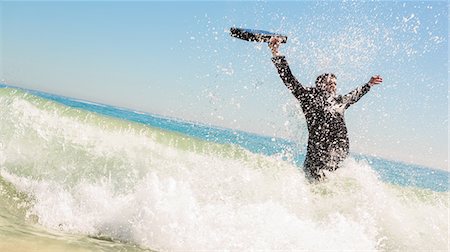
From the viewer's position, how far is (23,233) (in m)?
4.32

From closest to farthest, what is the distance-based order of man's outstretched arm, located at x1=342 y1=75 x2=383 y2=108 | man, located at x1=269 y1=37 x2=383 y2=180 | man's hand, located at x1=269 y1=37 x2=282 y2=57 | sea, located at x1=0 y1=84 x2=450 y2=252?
1. sea, located at x1=0 y1=84 x2=450 y2=252
2. man's hand, located at x1=269 y1=37 x2=282 y2=57
3. man, located at x1=269 y1=37 x2=383 y2=180
4. man's outstretched arm, located at x1=342 y1=75 x2=383 y2=108

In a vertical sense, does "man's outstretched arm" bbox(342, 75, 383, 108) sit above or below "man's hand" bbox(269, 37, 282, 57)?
below

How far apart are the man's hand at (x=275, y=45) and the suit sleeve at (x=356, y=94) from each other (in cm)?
126

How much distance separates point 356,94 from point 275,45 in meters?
1.47

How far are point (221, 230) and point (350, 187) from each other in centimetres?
298

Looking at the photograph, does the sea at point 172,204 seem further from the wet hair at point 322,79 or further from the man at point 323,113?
the wet hair at point 322,79

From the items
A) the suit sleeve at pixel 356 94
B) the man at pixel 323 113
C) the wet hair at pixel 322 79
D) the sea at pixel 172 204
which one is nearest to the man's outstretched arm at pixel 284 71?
the man at pixel 323 113

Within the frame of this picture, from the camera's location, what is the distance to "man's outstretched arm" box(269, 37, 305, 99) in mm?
6727

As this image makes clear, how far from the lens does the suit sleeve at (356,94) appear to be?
6.93 m

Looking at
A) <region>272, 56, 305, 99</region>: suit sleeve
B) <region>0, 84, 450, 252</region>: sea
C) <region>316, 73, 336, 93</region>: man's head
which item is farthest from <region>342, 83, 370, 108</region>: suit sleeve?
<region>0, 84, 450, 252</region>: sea

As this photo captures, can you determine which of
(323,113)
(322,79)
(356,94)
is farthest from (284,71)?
(356,94)

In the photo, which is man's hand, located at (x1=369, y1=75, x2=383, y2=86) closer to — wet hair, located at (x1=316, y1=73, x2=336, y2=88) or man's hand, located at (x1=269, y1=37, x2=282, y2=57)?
wet hair, located at (x1=316, y1=73, x2=336, y2=88)

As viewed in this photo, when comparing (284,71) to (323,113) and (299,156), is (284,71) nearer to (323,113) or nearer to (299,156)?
(323,113)

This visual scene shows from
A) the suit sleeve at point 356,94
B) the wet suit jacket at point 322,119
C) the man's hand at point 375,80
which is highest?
the man's hand at point 375,80
